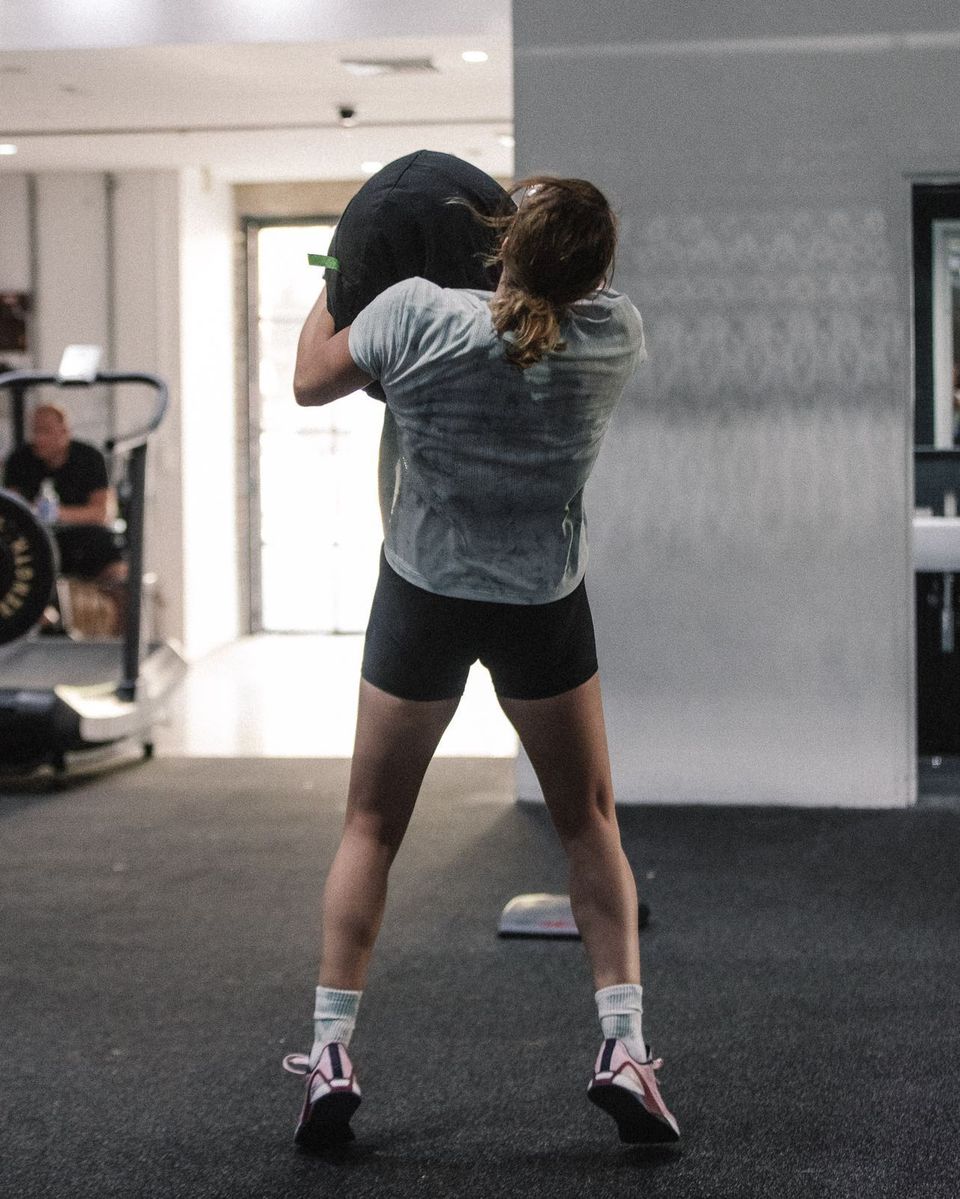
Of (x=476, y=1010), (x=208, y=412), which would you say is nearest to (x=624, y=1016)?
(x=476, y=1010)

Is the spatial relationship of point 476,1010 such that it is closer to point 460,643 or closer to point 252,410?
point 460,643

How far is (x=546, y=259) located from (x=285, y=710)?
4.85 meters

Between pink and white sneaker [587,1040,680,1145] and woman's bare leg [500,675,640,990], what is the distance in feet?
0.30

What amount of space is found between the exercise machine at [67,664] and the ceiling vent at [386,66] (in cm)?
154

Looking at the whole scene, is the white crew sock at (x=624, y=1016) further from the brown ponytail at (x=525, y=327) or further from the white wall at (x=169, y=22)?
the white wall at (x=169, y=22)

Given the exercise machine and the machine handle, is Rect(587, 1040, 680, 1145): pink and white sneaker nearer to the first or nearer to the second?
the exercise machine

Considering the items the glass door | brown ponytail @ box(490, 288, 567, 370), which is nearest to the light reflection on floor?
the glass door

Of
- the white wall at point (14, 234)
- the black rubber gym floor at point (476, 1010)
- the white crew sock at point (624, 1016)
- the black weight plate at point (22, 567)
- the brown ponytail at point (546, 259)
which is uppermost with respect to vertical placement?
the white wall at point (14, 234)

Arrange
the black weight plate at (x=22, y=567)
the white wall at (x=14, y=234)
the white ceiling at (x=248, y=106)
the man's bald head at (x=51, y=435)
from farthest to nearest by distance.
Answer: the white wall at (x=14, y=234), the man's bald head at (x=51, y=435), the white ceiling at (x=248, y=106), the black weight plate at (x=22, y=567)

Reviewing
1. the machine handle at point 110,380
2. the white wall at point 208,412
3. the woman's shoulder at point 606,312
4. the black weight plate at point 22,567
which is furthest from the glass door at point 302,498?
the woman's shoulder at point 606,312

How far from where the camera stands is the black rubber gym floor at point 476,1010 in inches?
76.8

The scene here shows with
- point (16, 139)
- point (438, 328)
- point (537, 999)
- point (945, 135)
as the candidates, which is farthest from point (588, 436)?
point (16, 139)

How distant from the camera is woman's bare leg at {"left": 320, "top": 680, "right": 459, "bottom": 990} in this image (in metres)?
1.88

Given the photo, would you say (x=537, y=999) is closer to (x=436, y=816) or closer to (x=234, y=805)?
(x=436, y=816)
